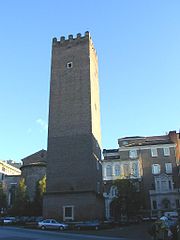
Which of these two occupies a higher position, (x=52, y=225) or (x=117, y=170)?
(x=117, y=170)

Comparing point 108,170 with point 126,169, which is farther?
point 108,170

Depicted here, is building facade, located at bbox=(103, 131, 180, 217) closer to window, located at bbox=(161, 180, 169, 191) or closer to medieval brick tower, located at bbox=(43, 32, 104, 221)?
window, located at bbox=(161, 180, 169, 191)

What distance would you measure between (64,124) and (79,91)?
17.4 feet

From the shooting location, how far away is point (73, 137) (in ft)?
147

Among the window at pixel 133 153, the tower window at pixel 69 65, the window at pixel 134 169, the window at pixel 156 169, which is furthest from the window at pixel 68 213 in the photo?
the window at pixel 156 169

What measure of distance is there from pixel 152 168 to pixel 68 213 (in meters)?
28.2

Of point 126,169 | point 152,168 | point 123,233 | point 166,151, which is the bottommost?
point 123,233

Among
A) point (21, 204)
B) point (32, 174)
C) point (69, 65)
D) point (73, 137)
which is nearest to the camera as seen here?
point (73, 137)

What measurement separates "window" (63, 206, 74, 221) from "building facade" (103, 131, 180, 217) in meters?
20.5

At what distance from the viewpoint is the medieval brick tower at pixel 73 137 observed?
41.6 m

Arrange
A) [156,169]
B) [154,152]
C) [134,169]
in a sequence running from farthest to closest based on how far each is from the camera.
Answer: [154,152]
[156,169]
[134,169]

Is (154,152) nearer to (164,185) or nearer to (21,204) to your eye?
(164,185)

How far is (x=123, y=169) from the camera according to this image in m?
65.1

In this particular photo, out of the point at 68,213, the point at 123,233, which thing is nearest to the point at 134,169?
the point at 68,213
